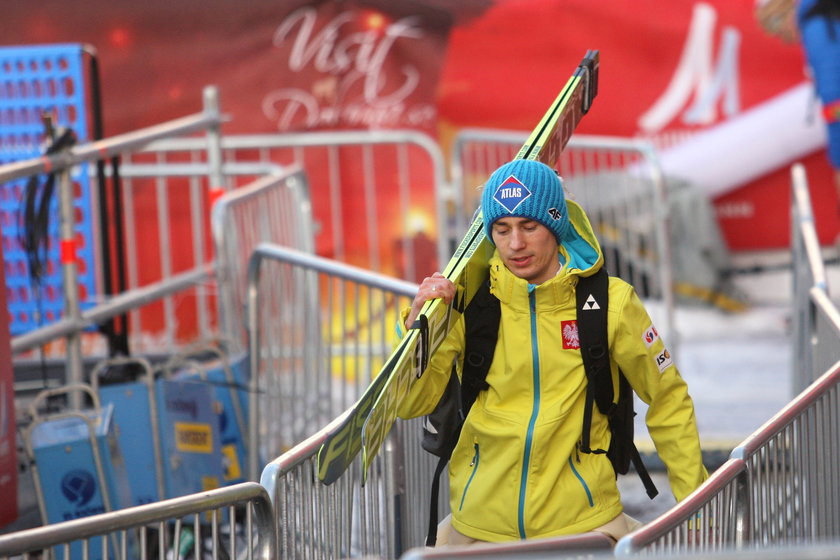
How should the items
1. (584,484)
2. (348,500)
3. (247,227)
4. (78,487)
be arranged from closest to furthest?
(584,484) < (348,500) < (78,487) < (247,227)

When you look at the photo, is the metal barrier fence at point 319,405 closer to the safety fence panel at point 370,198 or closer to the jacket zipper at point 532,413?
the jacket zipper at point 532,413

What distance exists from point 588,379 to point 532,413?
0.18 metres

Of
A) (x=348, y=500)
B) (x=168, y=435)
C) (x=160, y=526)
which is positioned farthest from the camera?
(x=168, y=435)

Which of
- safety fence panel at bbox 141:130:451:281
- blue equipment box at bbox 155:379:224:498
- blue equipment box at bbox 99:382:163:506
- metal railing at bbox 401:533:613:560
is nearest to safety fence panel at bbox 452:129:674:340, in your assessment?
safety fence panel at bbox 141:130:451:281

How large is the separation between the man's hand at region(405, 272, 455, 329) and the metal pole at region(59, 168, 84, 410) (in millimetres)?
2906

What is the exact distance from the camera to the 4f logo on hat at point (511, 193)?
3.42m

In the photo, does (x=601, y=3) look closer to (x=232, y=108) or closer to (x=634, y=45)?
(x=634, y=45)

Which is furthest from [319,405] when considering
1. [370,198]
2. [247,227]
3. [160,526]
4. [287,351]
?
[370,198]

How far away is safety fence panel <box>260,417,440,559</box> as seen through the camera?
10.6 feet

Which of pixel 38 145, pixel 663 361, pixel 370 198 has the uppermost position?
pixel 38 145

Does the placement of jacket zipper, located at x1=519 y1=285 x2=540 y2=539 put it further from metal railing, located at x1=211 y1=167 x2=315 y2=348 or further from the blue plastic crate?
the blue plastic crate

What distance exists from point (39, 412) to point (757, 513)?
4229 mm

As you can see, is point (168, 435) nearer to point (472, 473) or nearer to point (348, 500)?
point (348, 500)

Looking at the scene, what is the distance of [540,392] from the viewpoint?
3.42m
